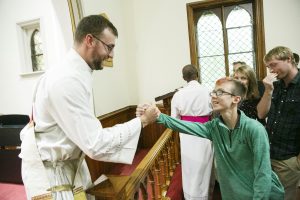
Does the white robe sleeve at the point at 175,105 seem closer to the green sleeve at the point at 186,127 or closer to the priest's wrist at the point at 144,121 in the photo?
the green sleeve at the point at 186,127

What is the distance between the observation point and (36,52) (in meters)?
5.56

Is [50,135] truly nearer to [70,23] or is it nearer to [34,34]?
[70,23]

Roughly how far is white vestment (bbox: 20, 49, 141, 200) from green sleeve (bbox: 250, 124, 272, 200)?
85cm

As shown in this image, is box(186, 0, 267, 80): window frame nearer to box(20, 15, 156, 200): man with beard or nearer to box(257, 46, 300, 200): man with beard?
box(257, 46, 300, 200): man with beard

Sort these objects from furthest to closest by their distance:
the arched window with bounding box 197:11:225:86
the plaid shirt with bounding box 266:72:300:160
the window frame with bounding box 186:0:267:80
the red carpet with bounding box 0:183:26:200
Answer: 1. the arched window with bounding box 197:11:225:86
2. the window frame with bounding box 186:0:267:80
3. the red carpet with bounding box 0:183:26:200
4. the plaid shirt with bounding box 266:72:300:160

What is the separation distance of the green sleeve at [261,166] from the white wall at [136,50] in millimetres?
3574

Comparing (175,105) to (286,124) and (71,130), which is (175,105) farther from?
(71,130)

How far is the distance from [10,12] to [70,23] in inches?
95.0

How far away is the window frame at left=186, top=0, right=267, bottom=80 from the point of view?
4969 millimetres

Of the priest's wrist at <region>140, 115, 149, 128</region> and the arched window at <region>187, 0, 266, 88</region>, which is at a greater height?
the arched window at <region>187, 0, 266, 88</region>

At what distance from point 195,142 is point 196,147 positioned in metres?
0.07

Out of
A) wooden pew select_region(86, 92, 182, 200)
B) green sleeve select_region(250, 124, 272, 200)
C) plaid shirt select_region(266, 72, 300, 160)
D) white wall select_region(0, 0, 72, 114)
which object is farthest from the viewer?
white wall select_region(0, 0, 72, 114)

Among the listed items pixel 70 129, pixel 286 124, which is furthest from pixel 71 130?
pixel 286 124

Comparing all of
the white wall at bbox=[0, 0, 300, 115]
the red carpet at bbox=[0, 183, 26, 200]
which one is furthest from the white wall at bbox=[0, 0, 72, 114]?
the red carpet at bbox=[0, 183, 26, 200]
